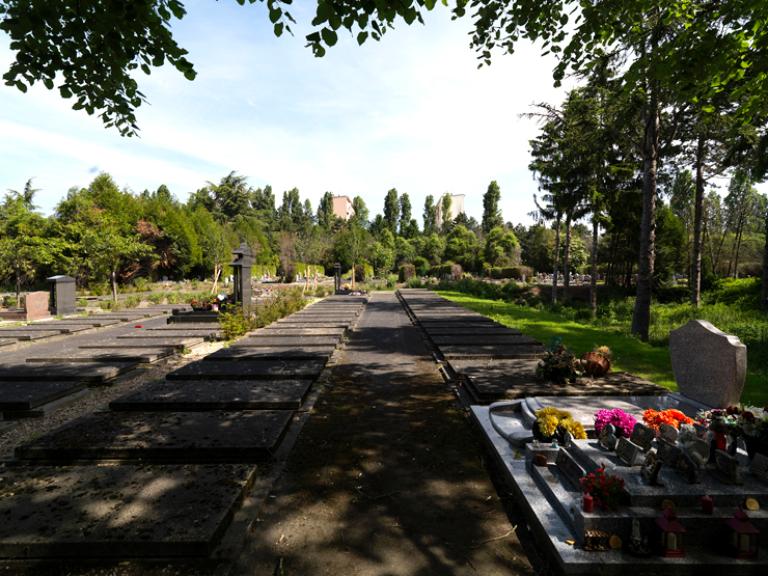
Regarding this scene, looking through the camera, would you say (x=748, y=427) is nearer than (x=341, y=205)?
Yes

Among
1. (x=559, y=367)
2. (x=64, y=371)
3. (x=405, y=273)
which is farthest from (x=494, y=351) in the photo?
(x=405, y=273)

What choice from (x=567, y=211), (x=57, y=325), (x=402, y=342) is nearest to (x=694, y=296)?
(x=567, y=211)

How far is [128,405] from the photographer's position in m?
5.48

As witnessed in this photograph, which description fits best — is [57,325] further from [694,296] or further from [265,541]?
[694,296]

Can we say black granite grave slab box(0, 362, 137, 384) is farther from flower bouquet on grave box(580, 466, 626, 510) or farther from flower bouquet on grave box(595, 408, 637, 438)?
flower bouquet on grave box(595, 408, 637, 438)

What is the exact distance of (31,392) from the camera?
20.3 ft

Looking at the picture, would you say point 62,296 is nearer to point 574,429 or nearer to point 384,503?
point 384,503

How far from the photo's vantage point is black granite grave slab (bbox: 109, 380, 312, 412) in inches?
217

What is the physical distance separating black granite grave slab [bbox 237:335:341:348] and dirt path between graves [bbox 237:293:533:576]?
4.10 m

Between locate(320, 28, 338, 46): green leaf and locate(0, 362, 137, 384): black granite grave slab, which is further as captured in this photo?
locate(0, 362, 137, 384): black granite grave slab

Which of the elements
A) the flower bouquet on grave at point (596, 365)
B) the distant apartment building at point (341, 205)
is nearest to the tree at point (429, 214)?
the distant apartment building at point (341, 205)

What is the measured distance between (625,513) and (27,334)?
615 inches

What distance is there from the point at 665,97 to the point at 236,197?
65227 mm

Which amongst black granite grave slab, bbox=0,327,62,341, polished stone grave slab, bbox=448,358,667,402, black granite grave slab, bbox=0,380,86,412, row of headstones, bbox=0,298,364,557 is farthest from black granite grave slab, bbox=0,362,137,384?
polished stone grave slab, bbox=448,358,667,402
